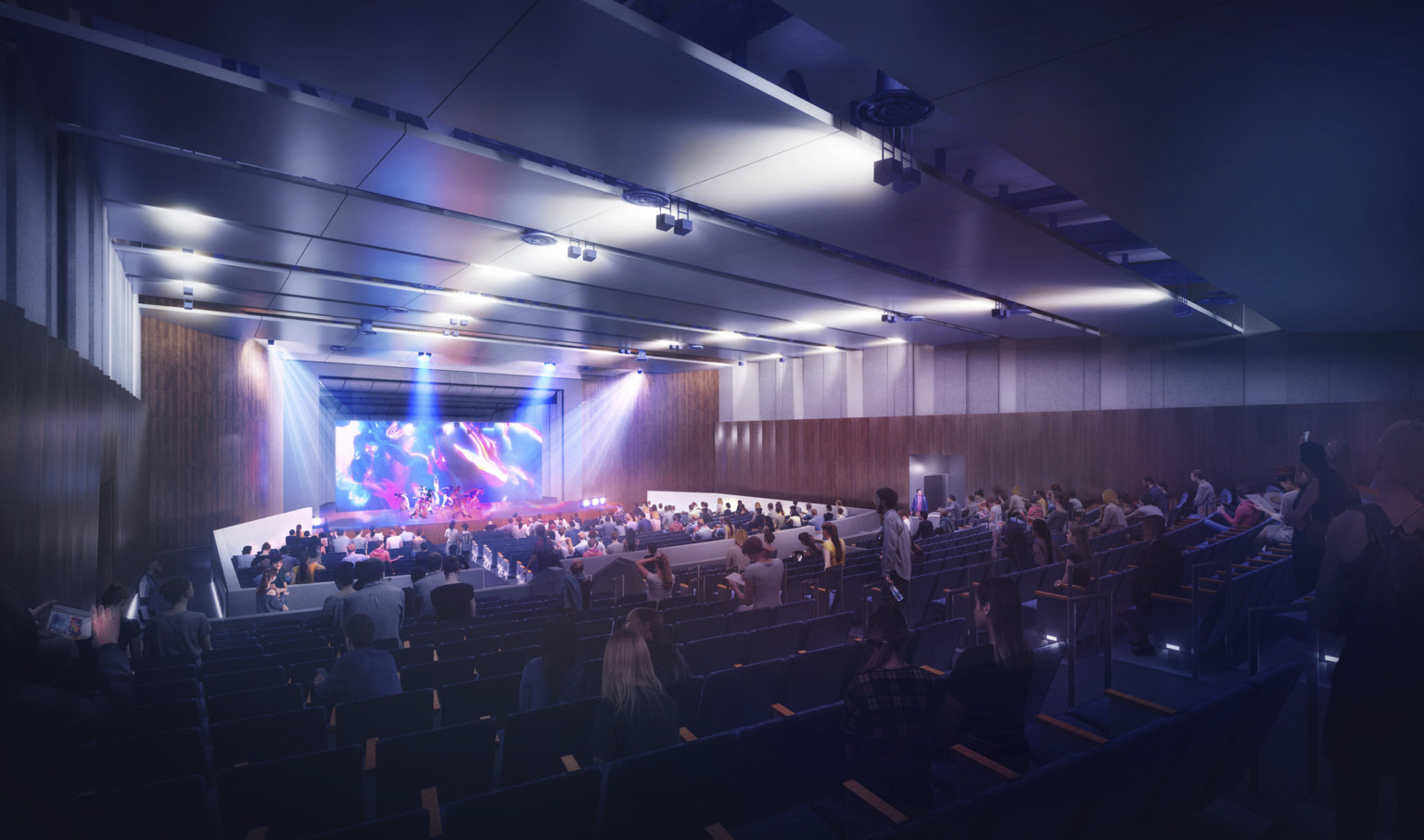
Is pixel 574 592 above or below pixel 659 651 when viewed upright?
below

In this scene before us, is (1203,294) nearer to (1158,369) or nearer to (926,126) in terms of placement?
(1158,369)

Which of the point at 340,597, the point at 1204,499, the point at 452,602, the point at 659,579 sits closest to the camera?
the point at 340,597

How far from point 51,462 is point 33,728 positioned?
3650 mm

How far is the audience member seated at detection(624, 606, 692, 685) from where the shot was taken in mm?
3439

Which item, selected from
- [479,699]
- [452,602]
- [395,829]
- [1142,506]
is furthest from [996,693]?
[1142,506]

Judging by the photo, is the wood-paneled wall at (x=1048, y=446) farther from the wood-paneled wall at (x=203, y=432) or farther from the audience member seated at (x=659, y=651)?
the wood-paneled wall at (x=203, y=432)

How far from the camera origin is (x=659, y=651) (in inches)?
136

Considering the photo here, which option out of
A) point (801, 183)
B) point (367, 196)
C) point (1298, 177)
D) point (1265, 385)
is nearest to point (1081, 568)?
point (1298, 177)

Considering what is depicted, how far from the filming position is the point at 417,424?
25.6m

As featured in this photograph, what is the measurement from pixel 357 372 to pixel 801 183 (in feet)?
63.8

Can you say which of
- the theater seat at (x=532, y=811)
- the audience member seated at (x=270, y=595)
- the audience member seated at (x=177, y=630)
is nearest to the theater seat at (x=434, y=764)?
the theater seat at (x=532, y=811)

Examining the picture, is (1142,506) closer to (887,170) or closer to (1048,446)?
(1048,446)

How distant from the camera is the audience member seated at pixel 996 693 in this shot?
2721 mm

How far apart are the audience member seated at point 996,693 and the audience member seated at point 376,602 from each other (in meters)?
4.20
